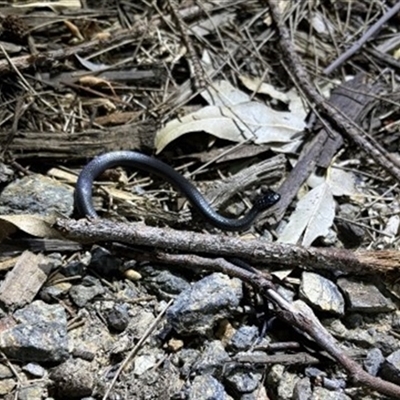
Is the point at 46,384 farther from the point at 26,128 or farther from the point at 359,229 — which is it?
the point at 359,229

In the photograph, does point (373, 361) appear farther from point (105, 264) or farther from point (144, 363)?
point (105, 264)

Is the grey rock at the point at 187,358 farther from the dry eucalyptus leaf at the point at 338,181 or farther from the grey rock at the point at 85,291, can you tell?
the dry eucalyptus leaf at the point at 338,181

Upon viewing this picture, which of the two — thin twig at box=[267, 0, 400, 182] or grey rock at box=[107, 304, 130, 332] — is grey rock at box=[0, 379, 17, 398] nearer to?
grey rock at box=[107, 304, 130, 332]

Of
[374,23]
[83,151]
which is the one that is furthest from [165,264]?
[374,23]

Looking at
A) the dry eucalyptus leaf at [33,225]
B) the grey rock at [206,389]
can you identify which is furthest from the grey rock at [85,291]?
the grey rock at [206,389]

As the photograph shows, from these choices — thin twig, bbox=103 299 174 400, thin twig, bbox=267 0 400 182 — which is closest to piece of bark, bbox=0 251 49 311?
thin twig, bbox=103 299 174 400

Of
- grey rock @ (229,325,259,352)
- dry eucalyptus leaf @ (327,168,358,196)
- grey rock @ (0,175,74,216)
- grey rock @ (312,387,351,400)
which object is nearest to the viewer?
grey rock @ (312,387,351,400)
